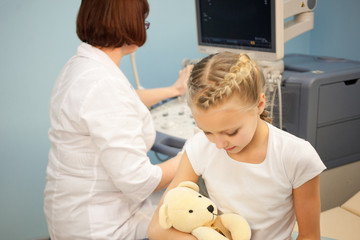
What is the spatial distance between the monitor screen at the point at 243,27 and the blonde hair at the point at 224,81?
598 mm

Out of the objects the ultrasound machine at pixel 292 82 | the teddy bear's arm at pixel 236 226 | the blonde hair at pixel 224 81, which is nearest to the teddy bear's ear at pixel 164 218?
the teddy bear's arm at pixel 236 226

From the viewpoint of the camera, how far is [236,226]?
871 mm

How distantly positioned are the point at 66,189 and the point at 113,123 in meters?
0.28

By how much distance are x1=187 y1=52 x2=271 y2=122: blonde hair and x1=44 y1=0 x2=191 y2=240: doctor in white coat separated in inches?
14.8

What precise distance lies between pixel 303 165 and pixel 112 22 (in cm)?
76

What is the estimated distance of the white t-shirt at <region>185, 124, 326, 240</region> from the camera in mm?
862

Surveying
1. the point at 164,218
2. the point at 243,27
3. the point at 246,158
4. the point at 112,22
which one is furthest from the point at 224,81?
the point at 243,27

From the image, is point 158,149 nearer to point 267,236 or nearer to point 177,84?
point 177,84

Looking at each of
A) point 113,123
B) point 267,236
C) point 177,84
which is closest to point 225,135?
point 267,236

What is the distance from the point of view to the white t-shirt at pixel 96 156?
3.71 feet

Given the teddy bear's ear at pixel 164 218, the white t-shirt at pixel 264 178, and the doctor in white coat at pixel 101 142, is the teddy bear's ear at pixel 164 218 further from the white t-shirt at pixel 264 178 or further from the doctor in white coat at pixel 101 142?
the doctor in white coat at pixel 101 142

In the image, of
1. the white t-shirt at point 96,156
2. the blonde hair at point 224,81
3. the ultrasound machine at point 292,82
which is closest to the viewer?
the blonde hair at point 224,81

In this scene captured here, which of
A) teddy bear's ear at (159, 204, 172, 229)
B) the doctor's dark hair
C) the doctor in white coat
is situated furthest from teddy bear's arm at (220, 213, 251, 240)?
the doctor's dark hair

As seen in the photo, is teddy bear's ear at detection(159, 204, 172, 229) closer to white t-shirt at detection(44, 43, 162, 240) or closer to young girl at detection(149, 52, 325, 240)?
young girl at detection(149, 52, 325, 240)
